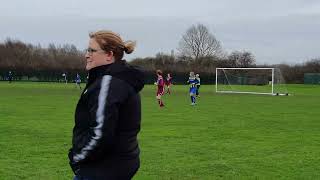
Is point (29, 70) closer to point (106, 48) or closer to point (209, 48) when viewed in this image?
point (209, 48)

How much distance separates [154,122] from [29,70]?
74.2 metres

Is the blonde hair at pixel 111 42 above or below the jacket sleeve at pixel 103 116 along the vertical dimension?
above

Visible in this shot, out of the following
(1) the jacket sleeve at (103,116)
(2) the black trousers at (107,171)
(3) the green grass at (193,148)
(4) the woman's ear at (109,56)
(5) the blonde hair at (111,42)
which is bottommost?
(3) the green grass at (193,148)

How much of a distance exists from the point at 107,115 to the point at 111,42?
0.49 meters

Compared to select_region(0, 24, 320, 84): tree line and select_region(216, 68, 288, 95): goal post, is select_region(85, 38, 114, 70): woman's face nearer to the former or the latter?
select_region(216, 68, 288, 95): goal post

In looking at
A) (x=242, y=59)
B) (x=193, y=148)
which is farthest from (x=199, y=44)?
(x=193, y=148)

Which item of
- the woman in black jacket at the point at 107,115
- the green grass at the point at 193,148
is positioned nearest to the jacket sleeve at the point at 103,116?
the woman in black jacket at the point at 107,115

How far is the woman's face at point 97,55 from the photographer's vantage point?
12.6ft

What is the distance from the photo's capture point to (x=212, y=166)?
33.2ft

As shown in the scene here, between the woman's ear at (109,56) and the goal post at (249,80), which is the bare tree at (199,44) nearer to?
the goal post at (249,80)

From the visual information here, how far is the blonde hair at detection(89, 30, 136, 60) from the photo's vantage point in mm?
3791

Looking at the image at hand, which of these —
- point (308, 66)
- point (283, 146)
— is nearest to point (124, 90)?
point (283, 146)

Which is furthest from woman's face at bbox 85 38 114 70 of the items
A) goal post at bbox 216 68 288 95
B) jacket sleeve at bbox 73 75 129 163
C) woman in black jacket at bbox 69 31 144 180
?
goal post at bbox 216 68 288 95

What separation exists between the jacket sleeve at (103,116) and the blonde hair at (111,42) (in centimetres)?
19
